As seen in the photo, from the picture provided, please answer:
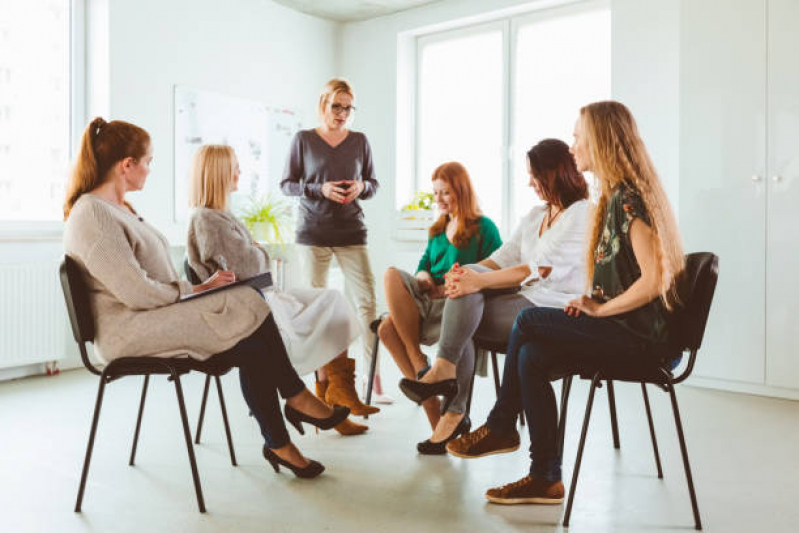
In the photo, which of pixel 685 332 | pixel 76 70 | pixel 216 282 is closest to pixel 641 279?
pixel 685 332

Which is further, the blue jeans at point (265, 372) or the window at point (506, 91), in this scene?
the window at point (506, 91)

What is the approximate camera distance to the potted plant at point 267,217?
5.16m

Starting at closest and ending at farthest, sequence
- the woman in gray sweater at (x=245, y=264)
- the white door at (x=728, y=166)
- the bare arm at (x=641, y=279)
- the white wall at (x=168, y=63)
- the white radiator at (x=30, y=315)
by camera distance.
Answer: the bare arm at (x=641, y=279) → the woman in gray sweater at (x=245, y=264) → the white door at (x=728, y=166) → the white radiator at (x=30, y=315) → the white wall at (x=168, y=63)

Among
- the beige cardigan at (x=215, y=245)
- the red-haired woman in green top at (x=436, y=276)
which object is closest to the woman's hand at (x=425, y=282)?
the red-haired woman in green top at (x=436, y=276)

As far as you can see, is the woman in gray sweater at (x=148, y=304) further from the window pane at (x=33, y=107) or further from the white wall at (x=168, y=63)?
the window pane at (x=33, y=107)

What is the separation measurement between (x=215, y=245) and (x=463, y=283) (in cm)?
95

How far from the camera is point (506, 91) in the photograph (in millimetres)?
5387

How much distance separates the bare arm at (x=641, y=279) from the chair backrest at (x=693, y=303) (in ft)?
0.37

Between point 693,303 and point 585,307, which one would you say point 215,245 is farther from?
point 693,303

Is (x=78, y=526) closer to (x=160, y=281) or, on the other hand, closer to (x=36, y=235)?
(x=160, y=281)

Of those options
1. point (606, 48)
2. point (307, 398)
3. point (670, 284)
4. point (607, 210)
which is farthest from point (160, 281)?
point (606, 48)

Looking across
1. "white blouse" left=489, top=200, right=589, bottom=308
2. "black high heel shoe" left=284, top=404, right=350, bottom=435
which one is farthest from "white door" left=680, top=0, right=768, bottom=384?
"black high heel shoe" left=284, top=404, right=350, bottom=435

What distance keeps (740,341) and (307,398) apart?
2517 millimetres

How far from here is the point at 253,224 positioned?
5172 millimetres
